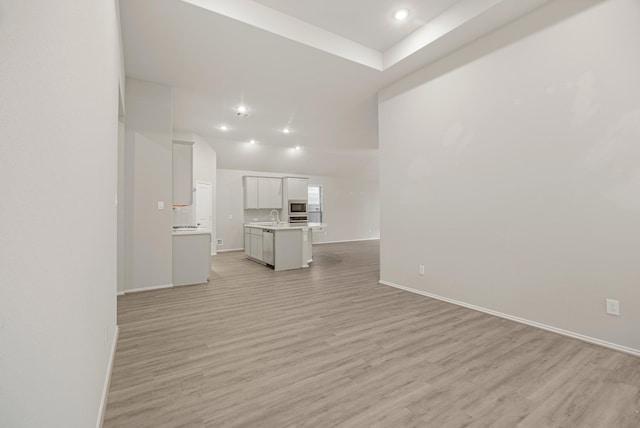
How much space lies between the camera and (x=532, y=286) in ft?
9.82

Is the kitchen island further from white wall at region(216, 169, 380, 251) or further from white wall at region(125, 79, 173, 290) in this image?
white wall at region(216, 169, 380, 251)

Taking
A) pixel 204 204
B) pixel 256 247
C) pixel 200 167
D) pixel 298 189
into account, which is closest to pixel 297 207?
pixel 298 189

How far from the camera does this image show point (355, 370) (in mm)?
2131

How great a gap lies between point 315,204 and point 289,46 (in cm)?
771

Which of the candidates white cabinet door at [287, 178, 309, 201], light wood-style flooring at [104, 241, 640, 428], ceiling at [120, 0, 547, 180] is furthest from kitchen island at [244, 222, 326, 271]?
white cabinet door at [287, 178, 309, 201]

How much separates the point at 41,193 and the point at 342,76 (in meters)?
4.29

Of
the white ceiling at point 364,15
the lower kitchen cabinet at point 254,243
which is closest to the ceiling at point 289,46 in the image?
the white ceiling at point 364,15

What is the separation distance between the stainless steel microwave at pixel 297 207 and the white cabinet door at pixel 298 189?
0.14m

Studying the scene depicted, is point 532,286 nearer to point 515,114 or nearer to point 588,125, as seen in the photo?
Result: point 588,125

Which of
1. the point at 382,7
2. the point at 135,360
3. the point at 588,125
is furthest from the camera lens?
the point at 382,7

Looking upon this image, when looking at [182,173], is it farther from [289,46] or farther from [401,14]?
[401,14]

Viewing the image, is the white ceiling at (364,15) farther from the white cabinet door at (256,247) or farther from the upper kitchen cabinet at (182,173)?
the white cabinet door at (256,247)

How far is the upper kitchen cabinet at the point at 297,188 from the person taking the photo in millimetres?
9805

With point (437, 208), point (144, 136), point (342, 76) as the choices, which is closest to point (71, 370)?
point (437, 208)
